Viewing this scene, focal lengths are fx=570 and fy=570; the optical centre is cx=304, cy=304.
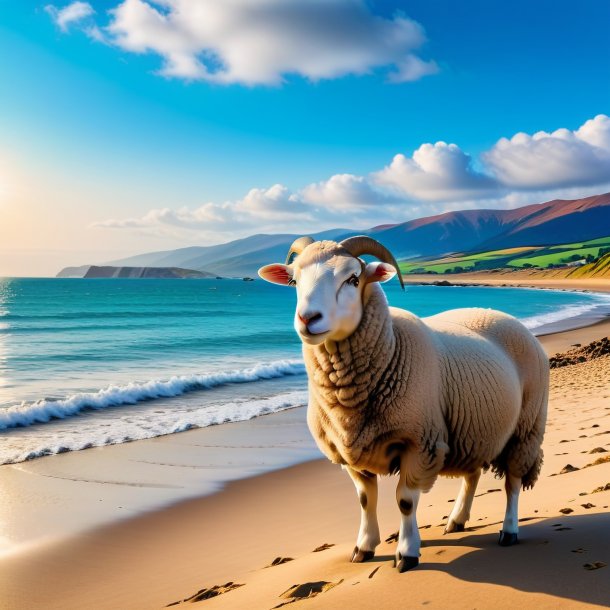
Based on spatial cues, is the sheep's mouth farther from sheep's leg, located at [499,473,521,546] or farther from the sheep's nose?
sheep's leg, located at [499,473,521,546]

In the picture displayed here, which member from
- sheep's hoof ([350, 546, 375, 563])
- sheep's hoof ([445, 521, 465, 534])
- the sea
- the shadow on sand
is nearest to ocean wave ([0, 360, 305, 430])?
the sea

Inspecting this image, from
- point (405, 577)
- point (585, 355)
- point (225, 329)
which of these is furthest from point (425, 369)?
point (225, 329)

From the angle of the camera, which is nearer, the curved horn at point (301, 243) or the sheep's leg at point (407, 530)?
the sheep's leg at point (407, 530)

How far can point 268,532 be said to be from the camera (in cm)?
665

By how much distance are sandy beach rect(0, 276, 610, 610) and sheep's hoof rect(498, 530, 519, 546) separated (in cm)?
12

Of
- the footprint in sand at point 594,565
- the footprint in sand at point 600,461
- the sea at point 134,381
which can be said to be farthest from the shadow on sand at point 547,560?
the sea at point 134,381

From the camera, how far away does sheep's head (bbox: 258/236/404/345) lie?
3912 millimetres

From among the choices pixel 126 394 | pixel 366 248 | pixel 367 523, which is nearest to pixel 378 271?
pixel 366 248

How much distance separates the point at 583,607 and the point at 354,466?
1.77 m

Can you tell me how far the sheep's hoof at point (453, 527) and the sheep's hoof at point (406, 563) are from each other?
1070 mm

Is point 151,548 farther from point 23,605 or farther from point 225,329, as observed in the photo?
point 225,329

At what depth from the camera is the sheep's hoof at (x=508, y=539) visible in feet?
14.4

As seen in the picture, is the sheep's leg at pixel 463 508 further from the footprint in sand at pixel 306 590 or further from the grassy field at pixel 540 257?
the grassy field at pixel 540 257

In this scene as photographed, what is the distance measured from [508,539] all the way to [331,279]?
247cm
